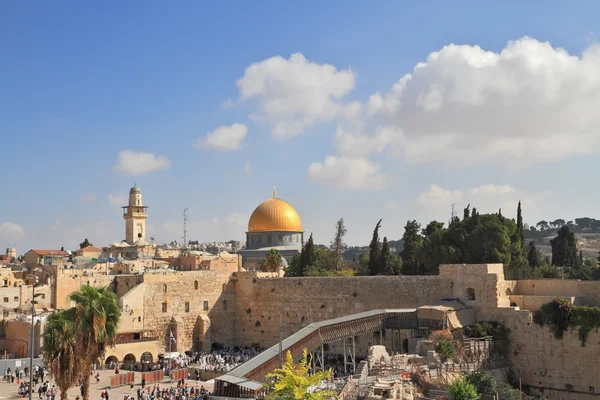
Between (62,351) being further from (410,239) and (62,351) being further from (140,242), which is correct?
(140,242)

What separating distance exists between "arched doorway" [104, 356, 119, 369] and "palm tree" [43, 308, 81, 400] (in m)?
12.8

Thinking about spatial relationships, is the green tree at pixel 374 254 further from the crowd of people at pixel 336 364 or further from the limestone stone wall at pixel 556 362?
the limestone stone wall at pixel 556 362

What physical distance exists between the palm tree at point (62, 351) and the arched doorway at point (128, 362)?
13196 millimetres

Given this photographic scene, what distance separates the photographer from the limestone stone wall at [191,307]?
3525 centimetres

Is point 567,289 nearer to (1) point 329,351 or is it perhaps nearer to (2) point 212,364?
(1) point 329,351

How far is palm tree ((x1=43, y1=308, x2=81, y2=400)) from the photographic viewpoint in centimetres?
Result: 1833

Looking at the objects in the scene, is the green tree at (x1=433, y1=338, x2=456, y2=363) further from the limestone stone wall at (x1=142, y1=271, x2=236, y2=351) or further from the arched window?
the limestone stone wall at (x1=142, y1=271, x2=236, y2=351)

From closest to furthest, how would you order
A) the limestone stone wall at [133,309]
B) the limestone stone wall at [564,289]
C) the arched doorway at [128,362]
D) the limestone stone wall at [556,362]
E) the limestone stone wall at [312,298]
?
1. the limestone stone wall at [556,362]
2. the limestone stone wall at [564,289]
3. the limestone stone wall at [312,298]
4. the arched doorway at [128,362]
5. the limestone stone wall at [133,309]

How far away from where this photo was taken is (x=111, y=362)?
31.3 metres

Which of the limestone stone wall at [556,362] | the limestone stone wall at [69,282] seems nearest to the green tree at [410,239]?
the limestone stone wall at [556,362]

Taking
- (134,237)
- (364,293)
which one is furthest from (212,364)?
(134,237)

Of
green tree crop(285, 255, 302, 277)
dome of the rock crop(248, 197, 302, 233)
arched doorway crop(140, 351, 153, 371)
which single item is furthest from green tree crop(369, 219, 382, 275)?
dome of the rock crop(248, 197, 302, 233)

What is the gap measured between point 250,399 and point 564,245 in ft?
→ 101

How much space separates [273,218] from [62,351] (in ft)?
132
